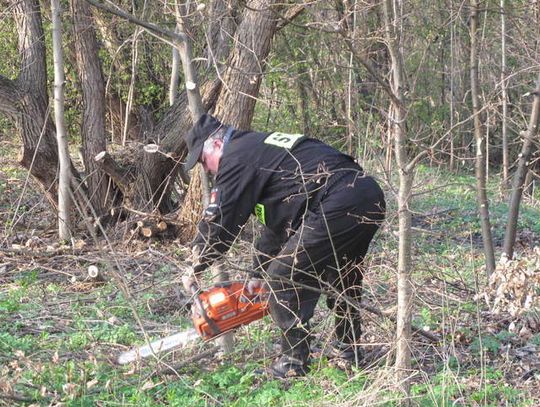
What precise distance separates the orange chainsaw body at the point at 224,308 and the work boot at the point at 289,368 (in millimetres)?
426

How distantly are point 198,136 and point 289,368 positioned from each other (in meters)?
1.71

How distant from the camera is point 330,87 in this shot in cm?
1506

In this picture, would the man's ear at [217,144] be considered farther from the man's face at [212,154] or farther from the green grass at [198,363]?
the green grass at [198,363]

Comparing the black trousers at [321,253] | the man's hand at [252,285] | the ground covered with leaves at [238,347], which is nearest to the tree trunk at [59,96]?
the ground covered with leaves at [238,347]

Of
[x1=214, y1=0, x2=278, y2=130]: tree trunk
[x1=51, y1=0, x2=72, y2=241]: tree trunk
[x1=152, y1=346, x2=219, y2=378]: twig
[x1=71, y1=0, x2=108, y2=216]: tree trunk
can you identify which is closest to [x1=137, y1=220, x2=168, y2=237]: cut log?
[x1=71, y1=0, x2=108, y2=216]: tree trunk

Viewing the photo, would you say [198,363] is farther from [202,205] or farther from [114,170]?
[114,170]

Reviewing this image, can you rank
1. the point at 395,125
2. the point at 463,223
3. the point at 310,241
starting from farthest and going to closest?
1. the point at 463,223
2. the point at 310,241
3. the point at 395,125

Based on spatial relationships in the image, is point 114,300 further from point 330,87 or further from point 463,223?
point 330,87

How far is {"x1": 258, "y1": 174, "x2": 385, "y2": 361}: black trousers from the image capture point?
484 centimetres

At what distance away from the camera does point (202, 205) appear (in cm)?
898

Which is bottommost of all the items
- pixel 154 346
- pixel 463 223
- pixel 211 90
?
pixel 463 223

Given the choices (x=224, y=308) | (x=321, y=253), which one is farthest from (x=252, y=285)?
(x=321, y=253)

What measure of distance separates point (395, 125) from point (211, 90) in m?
5.38

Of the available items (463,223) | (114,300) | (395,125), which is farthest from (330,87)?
(395,125)
